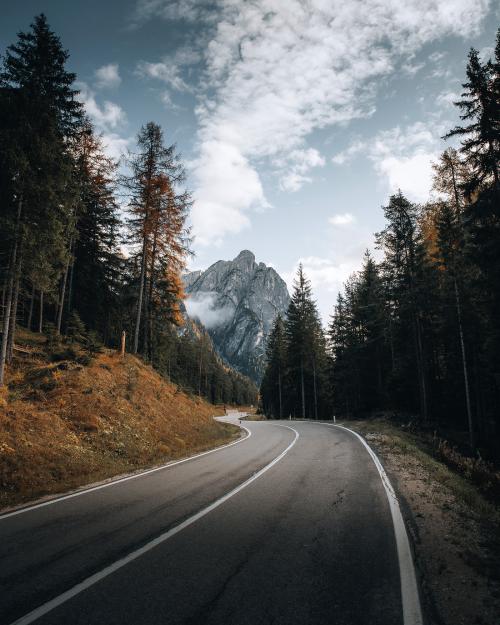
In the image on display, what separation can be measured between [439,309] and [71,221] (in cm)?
2313

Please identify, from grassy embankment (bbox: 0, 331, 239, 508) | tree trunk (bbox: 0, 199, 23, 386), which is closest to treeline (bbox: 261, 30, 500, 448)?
grassy embankment (bbox: 0, 331, 239, 508)

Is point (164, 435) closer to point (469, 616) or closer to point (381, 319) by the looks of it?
point (469, 616)

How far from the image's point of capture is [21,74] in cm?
1468

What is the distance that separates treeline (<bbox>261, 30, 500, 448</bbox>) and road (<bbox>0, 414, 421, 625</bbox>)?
14.5 m

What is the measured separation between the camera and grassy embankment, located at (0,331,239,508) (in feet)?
31.6

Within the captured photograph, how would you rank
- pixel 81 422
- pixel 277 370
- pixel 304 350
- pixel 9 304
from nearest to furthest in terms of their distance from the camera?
pixel 81 422 → pixel 9 304 → pixel 304 350 → pixel 277 370

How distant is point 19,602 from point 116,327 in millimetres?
28253

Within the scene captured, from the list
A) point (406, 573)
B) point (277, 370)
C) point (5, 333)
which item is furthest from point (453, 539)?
point (277, 370)

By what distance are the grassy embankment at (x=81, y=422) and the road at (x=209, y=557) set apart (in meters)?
2.56

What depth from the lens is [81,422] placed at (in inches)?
508

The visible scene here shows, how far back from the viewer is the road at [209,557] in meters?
3.52

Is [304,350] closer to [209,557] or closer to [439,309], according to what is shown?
[439,309]

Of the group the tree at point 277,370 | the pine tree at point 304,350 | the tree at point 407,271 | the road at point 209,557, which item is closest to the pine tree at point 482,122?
the tree at point 407,271

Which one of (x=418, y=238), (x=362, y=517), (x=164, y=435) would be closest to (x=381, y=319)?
(x=418, y=238)
